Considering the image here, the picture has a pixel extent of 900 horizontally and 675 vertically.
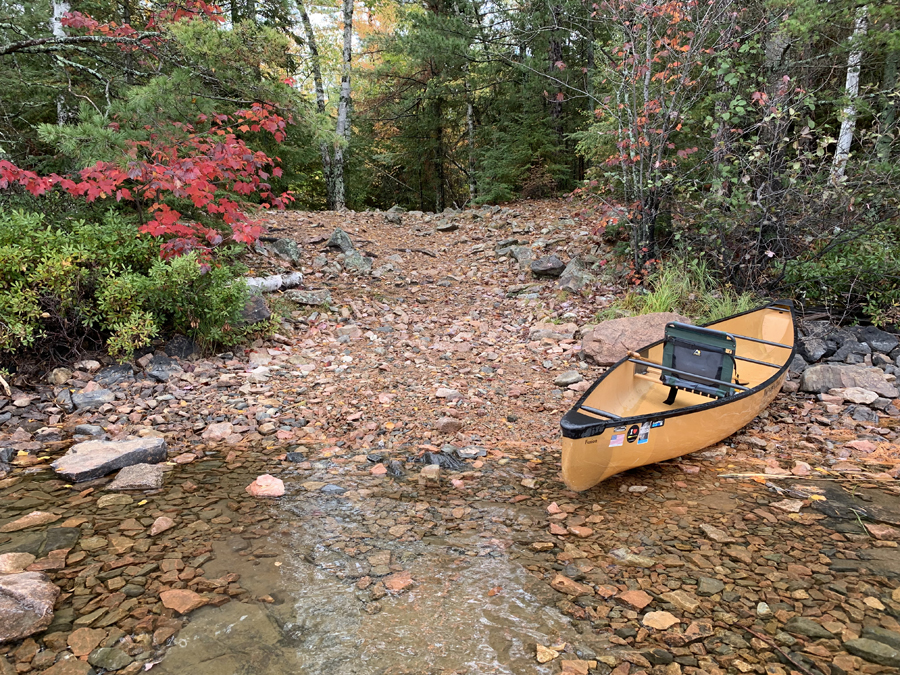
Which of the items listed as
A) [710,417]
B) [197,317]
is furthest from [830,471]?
[197,317]

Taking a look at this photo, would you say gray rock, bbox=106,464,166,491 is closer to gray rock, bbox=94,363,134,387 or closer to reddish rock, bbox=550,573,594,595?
gray rock, bbox=94,363,134,387

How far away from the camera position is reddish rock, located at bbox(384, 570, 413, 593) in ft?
9.80

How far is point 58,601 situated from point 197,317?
3796 millimetres

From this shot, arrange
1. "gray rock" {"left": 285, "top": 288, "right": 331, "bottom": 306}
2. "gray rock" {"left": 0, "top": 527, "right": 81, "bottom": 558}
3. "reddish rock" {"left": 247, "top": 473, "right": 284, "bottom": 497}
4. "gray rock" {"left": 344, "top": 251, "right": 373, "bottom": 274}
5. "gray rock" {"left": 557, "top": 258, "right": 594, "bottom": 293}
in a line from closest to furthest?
1. "gray rock" {"left": 0, "top": 527, "right": 81, "bottom": 558}
2. "reddish rock" {"left": 247, "top": 473, "right": 284, "bottom": 497}
3. "gray rock" {"left": 285, "top": 288, "right": 331, "bottom": 306}
4. "gray rock" {"left": 557, "top": 258, "right": 594, "bottom": 293}
5. "gray rock" {"left": 344, "top": 251, "right": 373, "bottom": 274}

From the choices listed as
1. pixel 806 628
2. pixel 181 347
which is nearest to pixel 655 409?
pixel 806 628

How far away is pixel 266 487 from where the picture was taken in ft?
13.0

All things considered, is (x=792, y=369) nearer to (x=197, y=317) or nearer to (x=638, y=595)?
(x=638, y=595)

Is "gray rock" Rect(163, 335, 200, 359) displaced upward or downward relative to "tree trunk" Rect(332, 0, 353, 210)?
downward

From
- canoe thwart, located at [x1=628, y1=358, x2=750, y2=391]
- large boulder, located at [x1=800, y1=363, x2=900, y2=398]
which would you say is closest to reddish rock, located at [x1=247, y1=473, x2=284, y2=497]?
canoe thwart, located at [x1=628, y1=358, x2=750, y2=391]

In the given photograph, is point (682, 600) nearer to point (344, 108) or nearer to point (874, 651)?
point (874, 651)

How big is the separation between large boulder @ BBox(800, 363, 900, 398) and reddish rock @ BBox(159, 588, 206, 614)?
632 centimetres

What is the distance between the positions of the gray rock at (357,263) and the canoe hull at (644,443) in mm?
6958

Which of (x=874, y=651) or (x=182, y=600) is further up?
(x=182, y=600)

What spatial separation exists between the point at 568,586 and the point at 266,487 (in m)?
2.42
